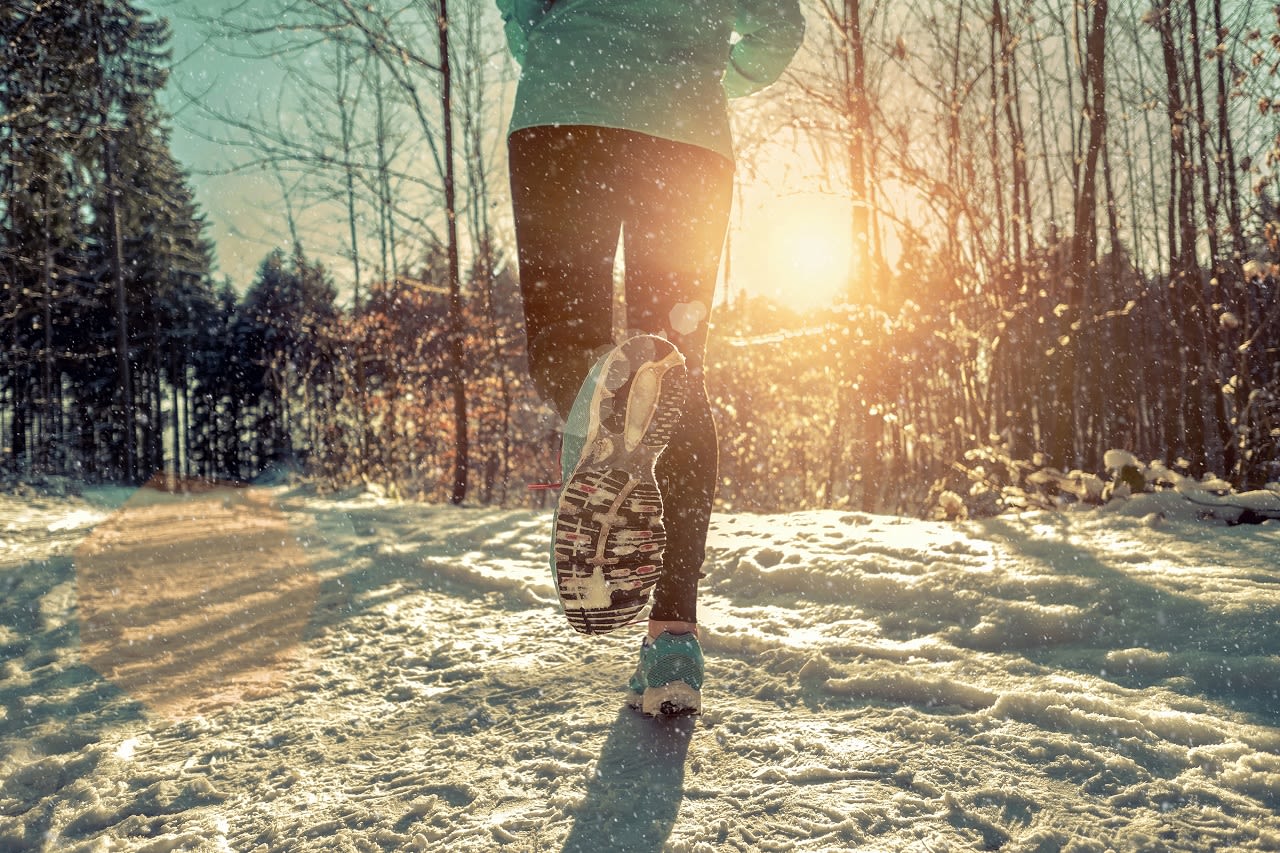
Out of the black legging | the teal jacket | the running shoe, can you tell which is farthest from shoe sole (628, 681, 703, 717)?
the teal jacket

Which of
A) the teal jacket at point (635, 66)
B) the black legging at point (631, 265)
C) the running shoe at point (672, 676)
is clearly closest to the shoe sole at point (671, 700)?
the running shoe at point (672, 676)

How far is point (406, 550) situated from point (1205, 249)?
4245mm

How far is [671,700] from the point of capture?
1229 millimetres

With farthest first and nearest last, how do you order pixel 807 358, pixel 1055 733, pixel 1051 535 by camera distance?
pixel 807 358
pixel 1051 535
pixel 1055 733

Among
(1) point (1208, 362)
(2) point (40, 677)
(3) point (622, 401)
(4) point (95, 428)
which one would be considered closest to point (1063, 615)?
(3) point (622, 401)

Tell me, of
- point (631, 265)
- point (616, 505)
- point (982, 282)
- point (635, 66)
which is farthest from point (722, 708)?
point (982, 282)

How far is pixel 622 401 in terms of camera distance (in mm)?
1137

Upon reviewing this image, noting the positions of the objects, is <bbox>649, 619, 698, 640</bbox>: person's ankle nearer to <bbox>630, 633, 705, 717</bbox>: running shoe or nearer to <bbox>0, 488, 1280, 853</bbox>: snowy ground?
<bbox>630, 633, 705, 717</bbox>: running shoe

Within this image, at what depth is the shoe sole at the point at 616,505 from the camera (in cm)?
112

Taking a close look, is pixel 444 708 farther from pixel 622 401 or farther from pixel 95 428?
pixel 95 428

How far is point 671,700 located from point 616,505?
36 centimetres

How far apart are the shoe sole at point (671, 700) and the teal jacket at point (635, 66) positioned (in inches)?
36.7

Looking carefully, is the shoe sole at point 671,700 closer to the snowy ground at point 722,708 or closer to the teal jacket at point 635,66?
the snowy ground at point 722,708

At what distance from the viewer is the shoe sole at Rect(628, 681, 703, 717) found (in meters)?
1.23
